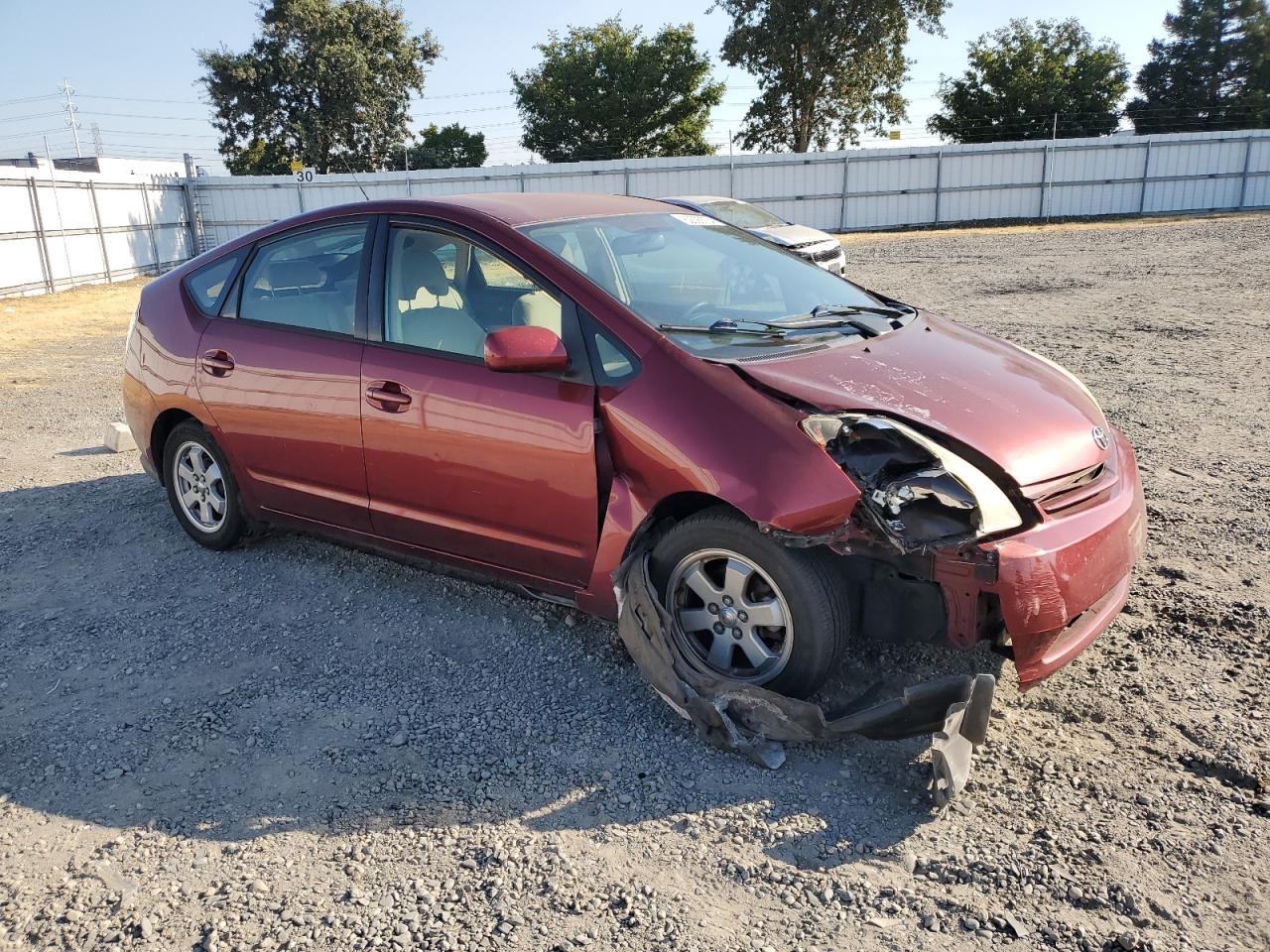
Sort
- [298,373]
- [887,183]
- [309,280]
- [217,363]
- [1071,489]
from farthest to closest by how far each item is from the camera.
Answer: [887,183] < [217,363] < [309,280] < [298,373] < [1071,489]

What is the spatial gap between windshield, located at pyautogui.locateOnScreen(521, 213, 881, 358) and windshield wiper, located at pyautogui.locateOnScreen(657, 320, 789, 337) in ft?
0.06

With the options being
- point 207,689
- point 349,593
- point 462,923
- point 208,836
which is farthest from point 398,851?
point 349,593

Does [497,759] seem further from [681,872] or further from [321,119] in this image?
[321,119]

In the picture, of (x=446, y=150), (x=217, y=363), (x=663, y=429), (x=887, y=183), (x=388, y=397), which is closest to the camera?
(x=663, y=429)

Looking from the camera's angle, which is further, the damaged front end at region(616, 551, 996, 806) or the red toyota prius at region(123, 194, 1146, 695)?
the red toyota prius at region(123, 194, 1146, 695)

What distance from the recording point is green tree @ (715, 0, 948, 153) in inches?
1501

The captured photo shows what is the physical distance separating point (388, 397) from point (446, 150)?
1880 inches

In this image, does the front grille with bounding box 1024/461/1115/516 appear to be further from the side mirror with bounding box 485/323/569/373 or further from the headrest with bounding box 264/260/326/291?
the headrest with bounding box 264/260/326/291

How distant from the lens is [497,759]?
332 cm

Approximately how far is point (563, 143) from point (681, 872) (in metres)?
46.4

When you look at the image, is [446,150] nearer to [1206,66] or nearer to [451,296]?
[1206,66]

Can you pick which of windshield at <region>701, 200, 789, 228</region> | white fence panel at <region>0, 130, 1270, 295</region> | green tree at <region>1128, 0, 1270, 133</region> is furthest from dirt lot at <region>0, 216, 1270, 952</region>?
green tree at <region>1128, 0, 1270, 133</region>

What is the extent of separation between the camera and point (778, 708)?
3.21 metres

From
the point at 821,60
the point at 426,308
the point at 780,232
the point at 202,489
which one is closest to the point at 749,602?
the point at 426,308
